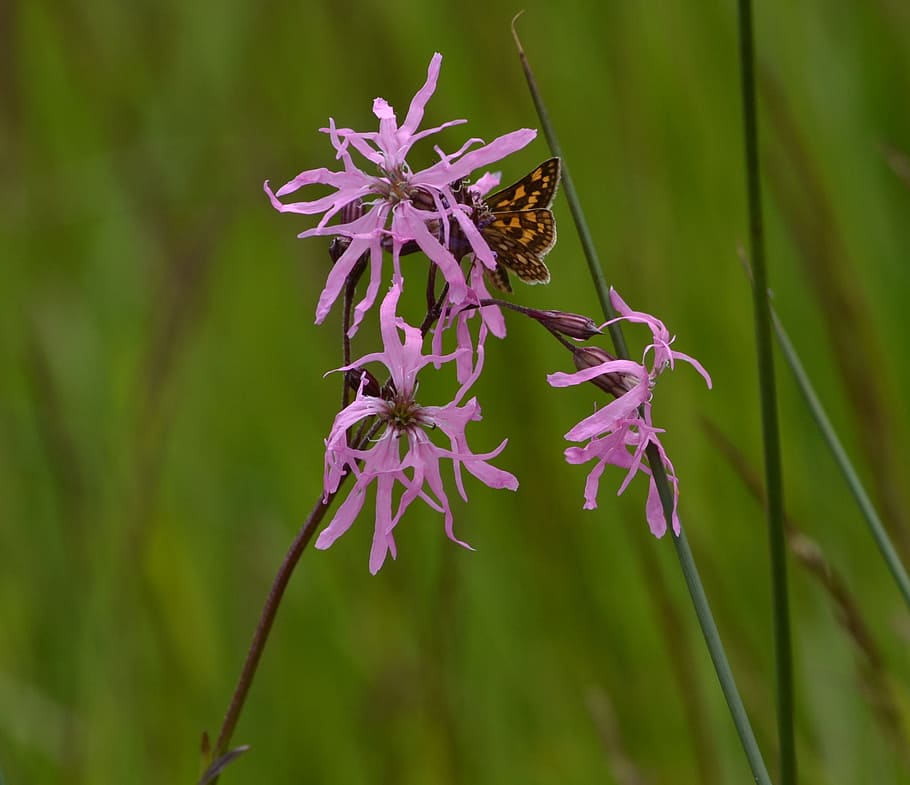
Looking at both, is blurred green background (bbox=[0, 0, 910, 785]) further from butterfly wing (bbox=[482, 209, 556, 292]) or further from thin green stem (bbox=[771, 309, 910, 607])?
butterfly wing (bbox=[482, 209, 556, 292])

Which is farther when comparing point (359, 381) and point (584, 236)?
point (359, 381)

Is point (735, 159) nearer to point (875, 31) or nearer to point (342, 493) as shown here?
point (875, 31)

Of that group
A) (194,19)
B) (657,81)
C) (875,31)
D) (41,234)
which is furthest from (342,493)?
(875,31)

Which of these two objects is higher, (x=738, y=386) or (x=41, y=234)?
(x=41, y=234)

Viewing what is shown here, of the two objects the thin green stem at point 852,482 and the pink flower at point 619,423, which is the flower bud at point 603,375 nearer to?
the pink flower at point 619,423

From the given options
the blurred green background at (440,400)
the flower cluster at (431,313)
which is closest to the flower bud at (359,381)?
the flower cluster at (431,313)

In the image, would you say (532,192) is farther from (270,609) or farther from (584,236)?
(270,609)

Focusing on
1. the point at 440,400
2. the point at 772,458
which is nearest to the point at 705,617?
the point at 772,458
